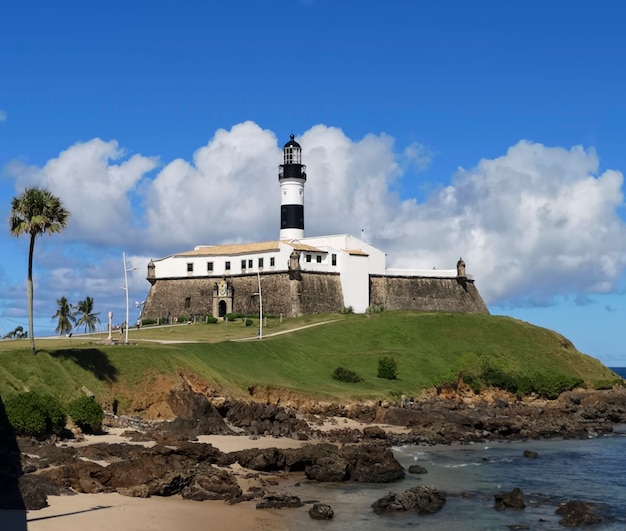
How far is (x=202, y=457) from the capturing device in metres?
40.4

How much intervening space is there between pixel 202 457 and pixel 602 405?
55.5 meters

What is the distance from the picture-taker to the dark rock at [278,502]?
3288 cm

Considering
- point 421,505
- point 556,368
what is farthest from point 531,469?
point 556,368

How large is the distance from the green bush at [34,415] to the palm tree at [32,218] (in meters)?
9.05

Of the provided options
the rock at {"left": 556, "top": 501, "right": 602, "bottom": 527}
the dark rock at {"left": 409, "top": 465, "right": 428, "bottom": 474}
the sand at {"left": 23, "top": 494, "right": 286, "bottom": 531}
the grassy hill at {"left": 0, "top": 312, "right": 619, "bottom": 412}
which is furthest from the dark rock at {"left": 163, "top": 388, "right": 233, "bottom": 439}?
the rock at {"left": 556, "top": 501, "right": 602, "bottom": 527}

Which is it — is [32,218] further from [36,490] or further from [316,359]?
[316,359]

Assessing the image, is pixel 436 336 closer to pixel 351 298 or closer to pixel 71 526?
pixel 351 298

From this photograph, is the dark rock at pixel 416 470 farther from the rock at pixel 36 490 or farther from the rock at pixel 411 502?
the rock at pixel 36 490

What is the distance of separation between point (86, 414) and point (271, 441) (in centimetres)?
1123

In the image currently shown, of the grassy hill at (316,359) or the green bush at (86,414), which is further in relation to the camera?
the grassy hill at (316,359)

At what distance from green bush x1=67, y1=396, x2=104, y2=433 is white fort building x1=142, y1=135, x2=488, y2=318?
196ft

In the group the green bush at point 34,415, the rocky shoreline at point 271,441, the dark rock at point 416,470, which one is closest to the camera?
the rocky shoreline at point 271,441

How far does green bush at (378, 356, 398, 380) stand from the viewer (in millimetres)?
83162

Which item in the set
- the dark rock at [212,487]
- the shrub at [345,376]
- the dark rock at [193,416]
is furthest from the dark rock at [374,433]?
the shrub at [345,376]
